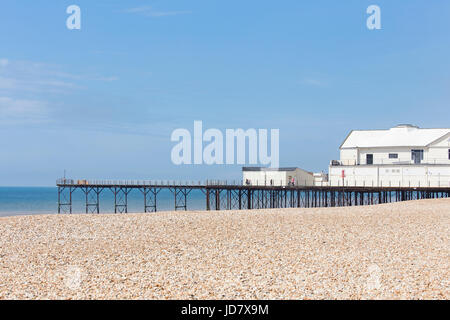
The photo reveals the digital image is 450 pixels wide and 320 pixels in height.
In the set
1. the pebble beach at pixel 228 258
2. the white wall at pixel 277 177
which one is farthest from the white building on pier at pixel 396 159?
the pebble beach at pixel 228 258

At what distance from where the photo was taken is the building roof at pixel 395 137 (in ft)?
161

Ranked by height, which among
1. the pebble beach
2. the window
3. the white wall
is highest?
the window

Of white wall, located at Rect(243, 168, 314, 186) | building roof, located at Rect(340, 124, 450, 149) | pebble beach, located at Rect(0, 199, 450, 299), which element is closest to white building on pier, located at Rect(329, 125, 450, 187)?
building roof, located at Rect(340, 124, 450, 149)

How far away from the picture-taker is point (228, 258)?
13359 mm

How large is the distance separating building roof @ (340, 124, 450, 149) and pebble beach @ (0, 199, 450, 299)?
28.7m

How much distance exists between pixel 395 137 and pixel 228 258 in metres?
41.8

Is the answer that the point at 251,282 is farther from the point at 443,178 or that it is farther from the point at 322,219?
the point at 443,178

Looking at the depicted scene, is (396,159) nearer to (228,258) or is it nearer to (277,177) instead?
(277,177)

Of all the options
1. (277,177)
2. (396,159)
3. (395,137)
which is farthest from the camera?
(277,177)

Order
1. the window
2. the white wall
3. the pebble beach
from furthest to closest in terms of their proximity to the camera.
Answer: the white wall → the window → the pebble beach

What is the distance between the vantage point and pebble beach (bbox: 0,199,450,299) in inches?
388

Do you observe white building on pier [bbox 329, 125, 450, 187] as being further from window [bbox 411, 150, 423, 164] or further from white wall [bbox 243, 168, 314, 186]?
white wall [bbox 243, 168, 314, 186]

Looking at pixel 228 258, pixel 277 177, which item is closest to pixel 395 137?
pixel 277 177
